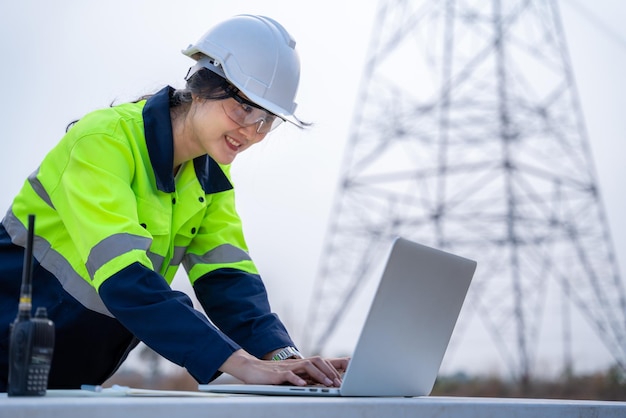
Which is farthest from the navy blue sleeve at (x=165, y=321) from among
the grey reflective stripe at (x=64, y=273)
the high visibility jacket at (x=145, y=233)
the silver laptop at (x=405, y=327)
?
the grey reflective stripe at (x=64, y=273)

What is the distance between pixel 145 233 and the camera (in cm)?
223

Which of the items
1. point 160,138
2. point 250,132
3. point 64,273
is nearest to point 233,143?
point 250,132

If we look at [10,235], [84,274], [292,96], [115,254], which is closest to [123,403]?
[115,254]

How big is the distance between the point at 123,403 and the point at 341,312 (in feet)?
36.2

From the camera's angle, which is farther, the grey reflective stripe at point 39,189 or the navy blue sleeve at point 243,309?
the navy blue sleeve at point 243,309

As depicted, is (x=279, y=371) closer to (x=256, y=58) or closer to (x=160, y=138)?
(x=160, y=138)

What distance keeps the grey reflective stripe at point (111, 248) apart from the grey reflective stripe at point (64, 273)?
0.25m

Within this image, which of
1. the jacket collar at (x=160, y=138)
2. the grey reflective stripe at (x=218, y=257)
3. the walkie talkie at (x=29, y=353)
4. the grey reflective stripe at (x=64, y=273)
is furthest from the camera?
the grey reflective stripe at (x=218, y=257)

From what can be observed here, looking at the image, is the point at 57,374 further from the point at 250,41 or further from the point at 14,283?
the point at 250,41

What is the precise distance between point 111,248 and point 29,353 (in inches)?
22.1

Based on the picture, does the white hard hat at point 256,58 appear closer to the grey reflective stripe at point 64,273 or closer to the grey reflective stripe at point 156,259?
the grey reflective stripe at point 156,259

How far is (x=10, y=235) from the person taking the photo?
2.48 metres

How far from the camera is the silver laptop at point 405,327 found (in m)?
1.92

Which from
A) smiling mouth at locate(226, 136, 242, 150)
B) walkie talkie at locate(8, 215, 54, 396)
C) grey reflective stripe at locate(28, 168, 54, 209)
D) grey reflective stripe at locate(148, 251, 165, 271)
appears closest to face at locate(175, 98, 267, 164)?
smiling mouth at locate(226, 136, 242, 150)
